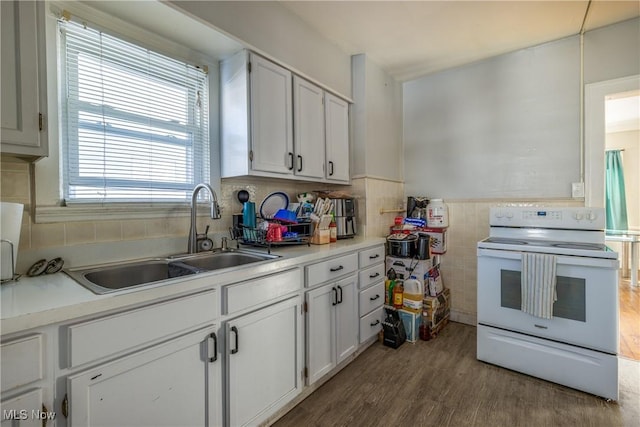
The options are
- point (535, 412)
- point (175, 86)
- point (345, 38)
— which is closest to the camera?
point (535, 412)

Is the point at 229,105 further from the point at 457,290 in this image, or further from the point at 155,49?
the point at 457,290

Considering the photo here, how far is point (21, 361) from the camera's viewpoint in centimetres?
80

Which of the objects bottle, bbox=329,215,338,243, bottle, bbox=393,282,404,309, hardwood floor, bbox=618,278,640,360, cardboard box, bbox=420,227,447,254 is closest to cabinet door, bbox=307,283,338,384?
bottle, bbox=329,215,338,243

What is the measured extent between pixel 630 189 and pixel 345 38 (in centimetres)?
523

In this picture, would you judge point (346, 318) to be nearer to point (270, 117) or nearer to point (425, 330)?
point (425, 330)

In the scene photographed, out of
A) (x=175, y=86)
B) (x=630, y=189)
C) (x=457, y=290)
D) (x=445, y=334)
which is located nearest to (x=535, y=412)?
(x=445, y=334)

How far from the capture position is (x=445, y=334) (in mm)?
2695

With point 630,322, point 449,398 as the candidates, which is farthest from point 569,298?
point 630,322

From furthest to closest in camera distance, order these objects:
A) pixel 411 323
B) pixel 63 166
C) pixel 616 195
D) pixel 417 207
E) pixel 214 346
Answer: pixel 616 195
pixel 417 207
pixel 411 323
pixel 63 166
pixel 214 346

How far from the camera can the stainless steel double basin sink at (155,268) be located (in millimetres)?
1349

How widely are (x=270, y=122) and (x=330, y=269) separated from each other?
1079 millimetres

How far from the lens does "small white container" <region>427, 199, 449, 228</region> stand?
2945 mm

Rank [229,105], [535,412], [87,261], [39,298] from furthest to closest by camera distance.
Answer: [229,105] < [535,412] < [87,261] < [39,298]

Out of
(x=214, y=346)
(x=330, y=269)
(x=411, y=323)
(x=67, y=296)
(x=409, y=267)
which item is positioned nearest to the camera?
(x=67, y=296)
